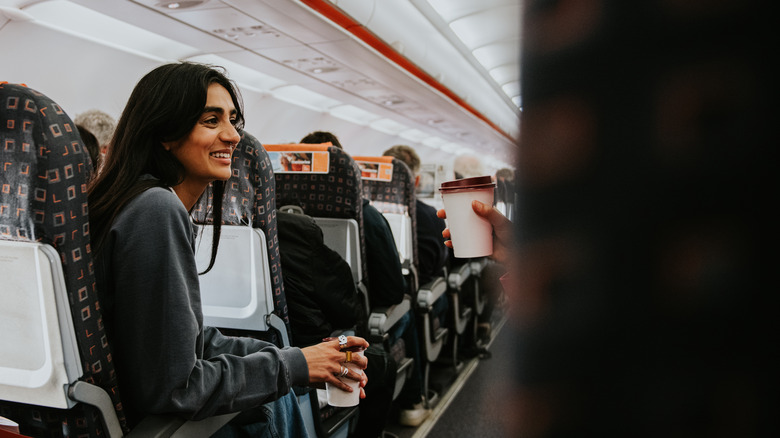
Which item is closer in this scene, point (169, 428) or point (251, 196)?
point (169, 428)

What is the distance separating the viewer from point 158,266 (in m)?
1.02

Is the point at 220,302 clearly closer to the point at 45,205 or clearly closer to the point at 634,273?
the point at 45,205

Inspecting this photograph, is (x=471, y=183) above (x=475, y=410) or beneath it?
above

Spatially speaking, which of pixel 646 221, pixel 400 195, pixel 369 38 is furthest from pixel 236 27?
pixel 646 221

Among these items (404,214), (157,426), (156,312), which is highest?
(404,214)

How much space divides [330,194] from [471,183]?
1345 millimetres

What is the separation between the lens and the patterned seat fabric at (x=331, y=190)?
228 cm

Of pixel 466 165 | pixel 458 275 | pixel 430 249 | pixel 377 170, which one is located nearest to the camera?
pixel 377 170

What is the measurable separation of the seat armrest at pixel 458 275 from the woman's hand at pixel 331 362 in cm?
244

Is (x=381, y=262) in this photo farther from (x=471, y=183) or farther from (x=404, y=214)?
(x=471, y=183)

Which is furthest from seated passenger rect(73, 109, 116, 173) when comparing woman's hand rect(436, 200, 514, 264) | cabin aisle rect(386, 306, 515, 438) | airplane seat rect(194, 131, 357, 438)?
woman's hand rect(436, 200, 514, 264)

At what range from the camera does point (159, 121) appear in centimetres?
124

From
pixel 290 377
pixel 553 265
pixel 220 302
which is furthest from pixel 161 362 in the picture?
pixel 553 265

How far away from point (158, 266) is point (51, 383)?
0.29 metres
